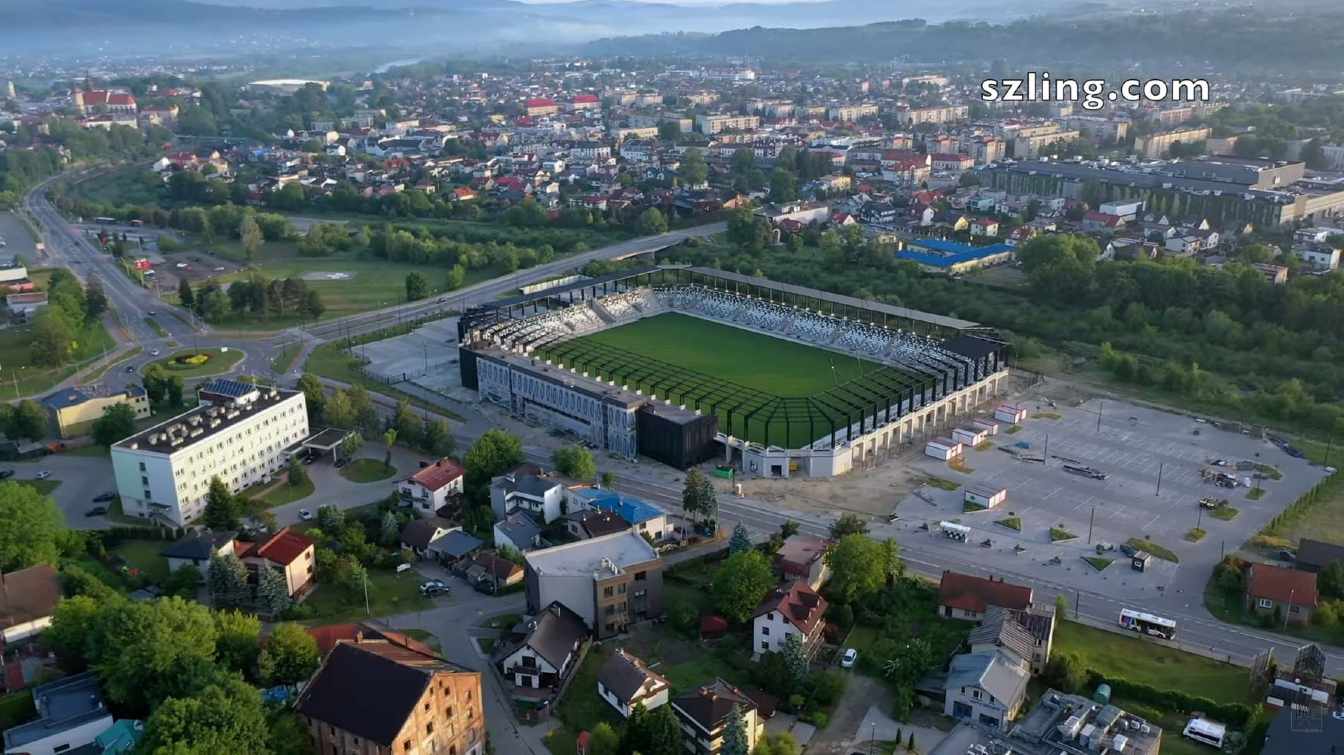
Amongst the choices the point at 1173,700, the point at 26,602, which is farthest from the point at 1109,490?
the point at 26,602

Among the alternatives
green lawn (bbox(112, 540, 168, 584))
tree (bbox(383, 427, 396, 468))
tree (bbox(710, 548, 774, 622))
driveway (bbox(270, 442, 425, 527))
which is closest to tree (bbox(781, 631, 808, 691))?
tree (bbox(710, 548, 774, 622))

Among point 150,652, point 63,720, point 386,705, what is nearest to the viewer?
point 386,705

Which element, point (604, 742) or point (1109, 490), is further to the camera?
point (1109, 490)

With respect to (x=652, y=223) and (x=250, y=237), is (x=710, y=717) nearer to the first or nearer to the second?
(x=652, y=223)

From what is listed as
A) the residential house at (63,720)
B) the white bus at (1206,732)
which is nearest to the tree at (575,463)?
the residential house at (63,720)

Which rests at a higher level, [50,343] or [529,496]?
[50,343]

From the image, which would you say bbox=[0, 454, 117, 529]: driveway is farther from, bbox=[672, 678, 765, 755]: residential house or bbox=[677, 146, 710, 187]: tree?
bbox=[677, 146, 710, 187]: tree

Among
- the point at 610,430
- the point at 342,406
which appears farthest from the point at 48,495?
the point at 610,430
